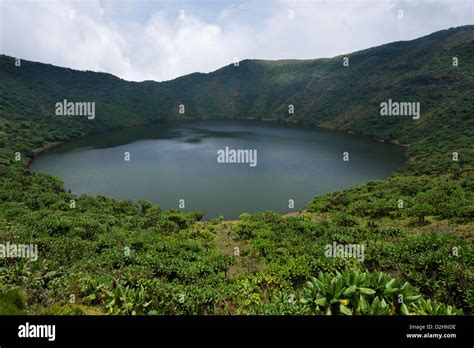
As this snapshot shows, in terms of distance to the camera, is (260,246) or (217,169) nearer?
(260,246)

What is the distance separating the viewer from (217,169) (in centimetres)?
5231

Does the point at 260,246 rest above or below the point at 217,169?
below

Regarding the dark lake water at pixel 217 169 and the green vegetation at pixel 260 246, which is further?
the dark lake water at pixel 217 169

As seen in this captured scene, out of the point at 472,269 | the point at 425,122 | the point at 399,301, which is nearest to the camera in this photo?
the point at 399,301

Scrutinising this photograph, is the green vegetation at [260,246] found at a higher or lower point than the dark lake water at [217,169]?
lower

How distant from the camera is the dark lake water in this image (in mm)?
39562

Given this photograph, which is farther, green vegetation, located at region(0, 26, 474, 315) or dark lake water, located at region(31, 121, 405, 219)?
dark lake water, located at region(31, 121, 405, 219)

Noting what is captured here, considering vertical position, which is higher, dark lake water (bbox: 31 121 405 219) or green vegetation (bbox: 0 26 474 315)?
dark lake water (bbox: 31 121 405 219)

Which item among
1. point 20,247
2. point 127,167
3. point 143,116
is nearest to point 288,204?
point 20,247

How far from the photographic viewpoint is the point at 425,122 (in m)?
77.0

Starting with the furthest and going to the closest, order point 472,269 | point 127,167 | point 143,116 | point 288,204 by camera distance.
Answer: point 143,116 → point 127,167 → point 288,204 → point 472,269

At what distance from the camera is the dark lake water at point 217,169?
3956 centimetres

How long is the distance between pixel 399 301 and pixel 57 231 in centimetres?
2165
